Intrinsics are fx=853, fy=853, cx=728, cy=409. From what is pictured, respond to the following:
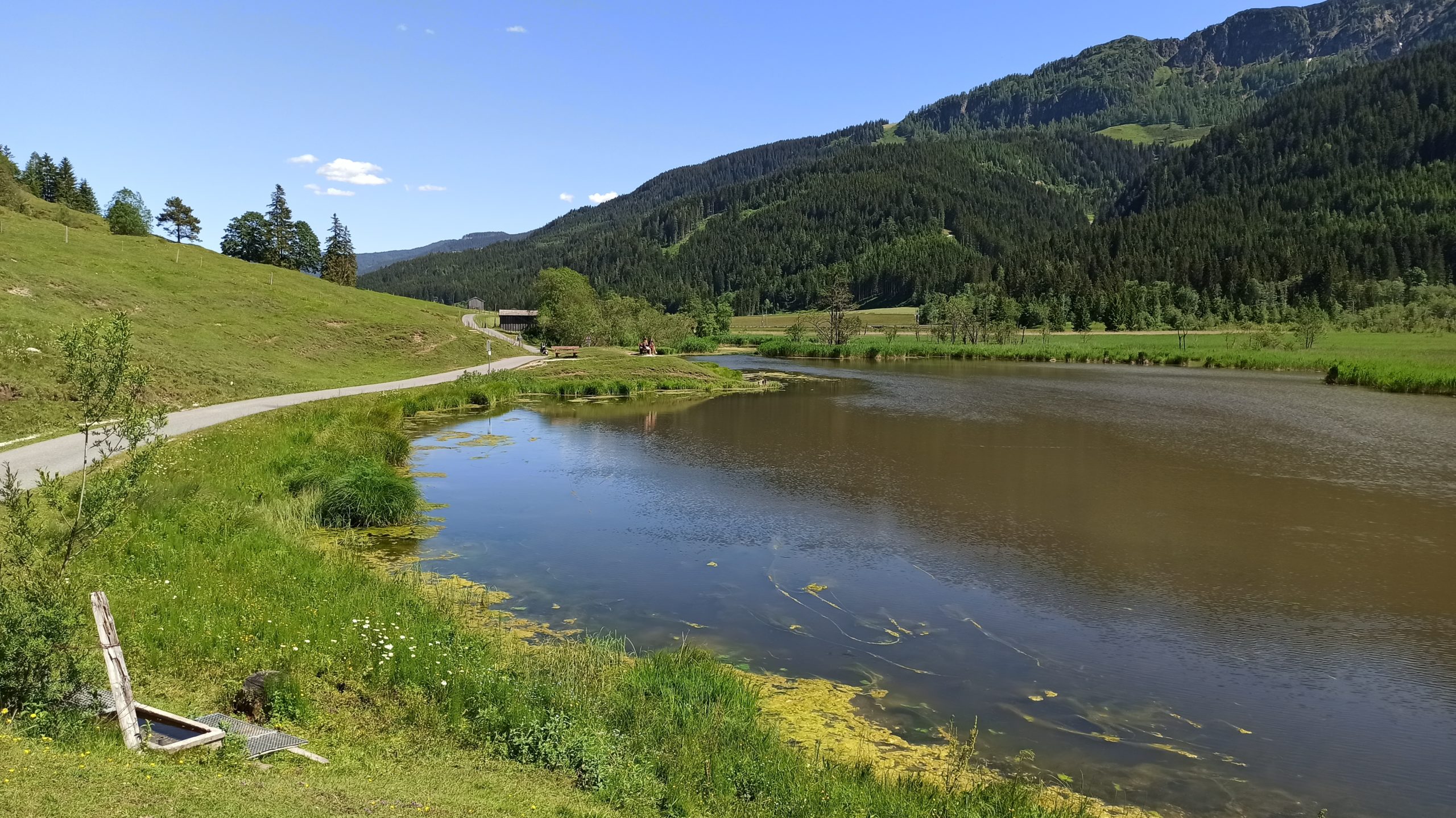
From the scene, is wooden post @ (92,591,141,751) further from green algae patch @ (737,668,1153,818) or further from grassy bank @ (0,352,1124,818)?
green algae patch @ (737,668,1153,818)

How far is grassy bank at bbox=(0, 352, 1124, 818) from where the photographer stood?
7234 mm

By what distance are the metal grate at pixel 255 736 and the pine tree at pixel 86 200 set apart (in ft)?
421

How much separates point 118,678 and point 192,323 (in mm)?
55174

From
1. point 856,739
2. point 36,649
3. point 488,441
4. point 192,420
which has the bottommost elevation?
point 856,739

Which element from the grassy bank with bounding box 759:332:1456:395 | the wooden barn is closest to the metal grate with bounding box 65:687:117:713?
the grassy bank with bounding box 759:332:1456:395

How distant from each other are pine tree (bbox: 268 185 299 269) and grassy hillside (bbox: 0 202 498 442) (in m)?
28.4

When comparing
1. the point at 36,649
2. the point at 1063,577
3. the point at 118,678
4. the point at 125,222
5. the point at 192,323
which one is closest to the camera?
the point at 118,678

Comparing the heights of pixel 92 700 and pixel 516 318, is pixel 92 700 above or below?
below

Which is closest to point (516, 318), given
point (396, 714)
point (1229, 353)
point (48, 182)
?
point (48, 182)

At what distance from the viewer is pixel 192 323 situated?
54625mm

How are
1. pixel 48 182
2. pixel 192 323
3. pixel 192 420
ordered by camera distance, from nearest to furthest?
1. pixel 192 420
2. pixel 192 323
3. pixel 48 182

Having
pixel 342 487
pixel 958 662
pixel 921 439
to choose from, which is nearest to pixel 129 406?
pixel 342 487

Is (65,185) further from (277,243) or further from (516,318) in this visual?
(516,318)

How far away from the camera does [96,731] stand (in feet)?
26.2
